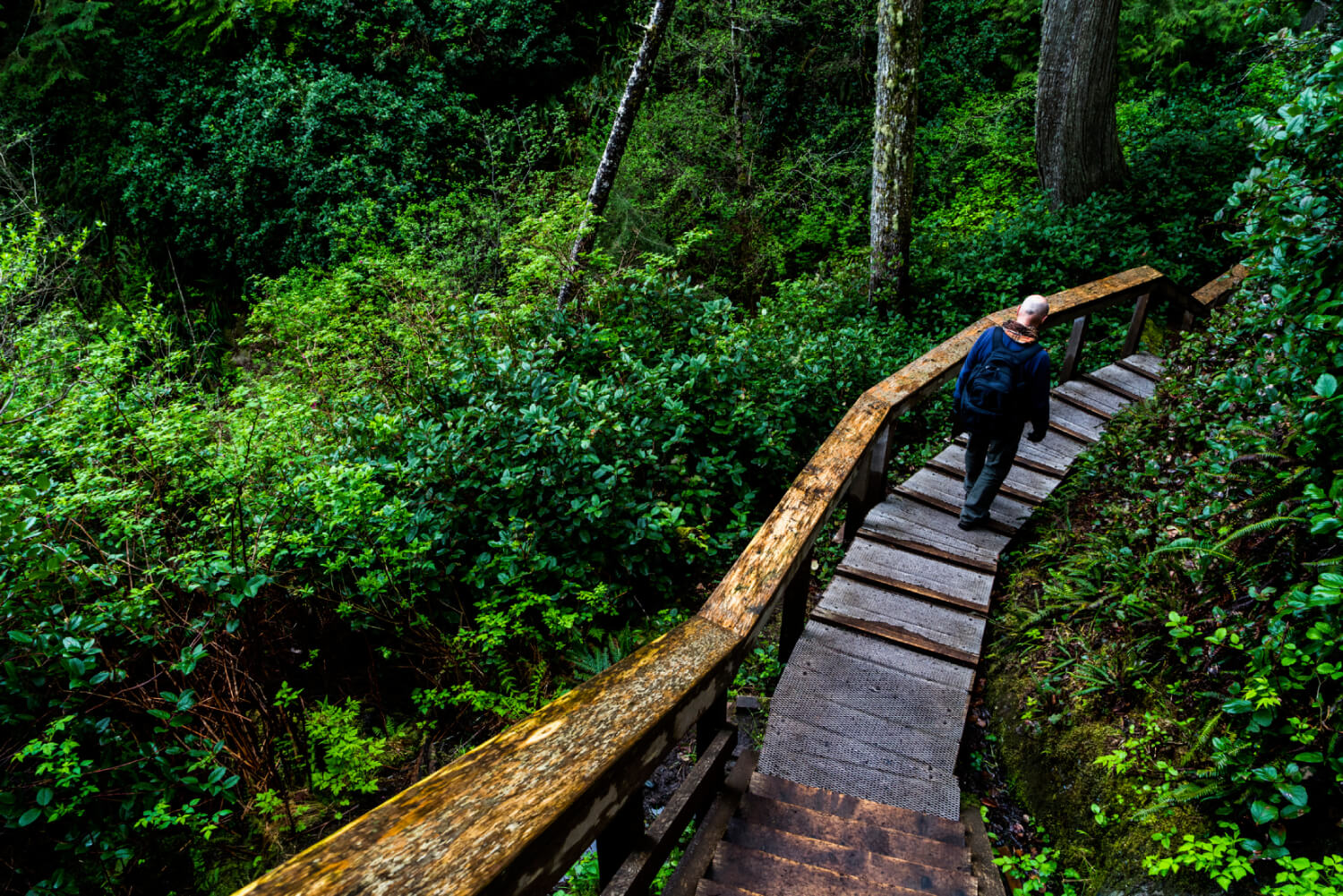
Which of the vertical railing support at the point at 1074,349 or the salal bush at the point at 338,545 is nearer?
the salal bush at the point at 338,545

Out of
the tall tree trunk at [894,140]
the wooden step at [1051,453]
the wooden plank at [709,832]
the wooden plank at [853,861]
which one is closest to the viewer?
the wooden plank at [709,832]

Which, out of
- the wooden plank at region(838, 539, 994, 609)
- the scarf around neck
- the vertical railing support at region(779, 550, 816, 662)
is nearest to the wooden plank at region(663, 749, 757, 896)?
the vertical railing support at region(779, 550, 816, 662)

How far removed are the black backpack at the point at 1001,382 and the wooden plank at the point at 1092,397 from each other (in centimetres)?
281

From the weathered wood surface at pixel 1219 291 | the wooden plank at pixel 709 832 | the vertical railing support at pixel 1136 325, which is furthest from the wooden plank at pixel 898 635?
the weathered wood surface at pixel 1219 291

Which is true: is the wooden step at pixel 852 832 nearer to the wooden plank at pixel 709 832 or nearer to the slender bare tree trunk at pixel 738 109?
the wooden plank at pixel 709 832

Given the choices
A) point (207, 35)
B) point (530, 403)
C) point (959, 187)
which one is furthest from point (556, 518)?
point (207, 35)

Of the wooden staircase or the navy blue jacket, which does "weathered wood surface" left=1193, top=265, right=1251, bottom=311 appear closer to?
the navy blue jacket

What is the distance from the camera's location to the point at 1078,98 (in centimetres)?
1073

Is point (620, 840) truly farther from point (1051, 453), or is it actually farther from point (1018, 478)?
point (1051, 453)

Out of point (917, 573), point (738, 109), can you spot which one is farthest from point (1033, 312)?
point (738, 109)

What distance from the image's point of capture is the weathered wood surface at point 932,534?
16.1 ft

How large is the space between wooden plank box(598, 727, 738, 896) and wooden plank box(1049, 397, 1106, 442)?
5.39m

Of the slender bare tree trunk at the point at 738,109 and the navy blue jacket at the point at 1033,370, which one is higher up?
the slender bare tree trunk at the point at 738,109

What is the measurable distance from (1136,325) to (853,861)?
26.8ft
